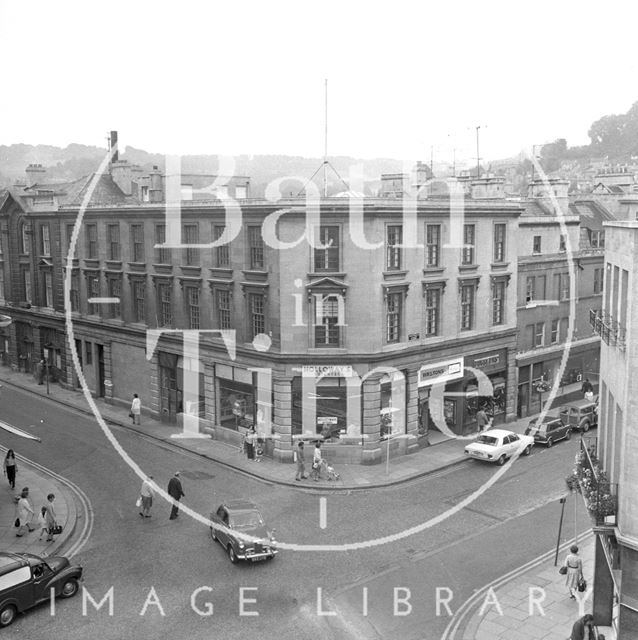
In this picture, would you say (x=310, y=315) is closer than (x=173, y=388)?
Yes

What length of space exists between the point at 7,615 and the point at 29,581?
0.98 m

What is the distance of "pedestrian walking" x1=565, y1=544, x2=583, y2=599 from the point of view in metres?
21.6

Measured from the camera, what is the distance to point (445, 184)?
4794 centimetres

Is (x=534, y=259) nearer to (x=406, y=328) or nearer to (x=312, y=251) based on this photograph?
(x=406, y=328)

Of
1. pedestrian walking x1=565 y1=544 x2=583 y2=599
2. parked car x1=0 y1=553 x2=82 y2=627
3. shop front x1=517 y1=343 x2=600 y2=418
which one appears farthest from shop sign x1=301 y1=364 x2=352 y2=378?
parked car x1=0 y1=553 x2=82 y2=627

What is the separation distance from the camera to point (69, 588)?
2219 centimetres

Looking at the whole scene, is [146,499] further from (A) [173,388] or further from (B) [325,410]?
(A) [173,388]

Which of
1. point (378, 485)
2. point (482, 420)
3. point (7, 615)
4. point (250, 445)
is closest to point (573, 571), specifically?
point (378, 485)

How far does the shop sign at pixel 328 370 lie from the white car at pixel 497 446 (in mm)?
6786

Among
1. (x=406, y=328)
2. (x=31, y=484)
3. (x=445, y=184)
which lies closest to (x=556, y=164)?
(x=445, y=184)

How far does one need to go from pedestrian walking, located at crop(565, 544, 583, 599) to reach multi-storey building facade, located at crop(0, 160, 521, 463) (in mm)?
14437

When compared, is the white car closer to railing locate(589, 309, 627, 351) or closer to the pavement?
the pavement

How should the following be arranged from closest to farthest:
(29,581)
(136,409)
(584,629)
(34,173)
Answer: (584,629) → (29,581) → (136,409) → (34,173)

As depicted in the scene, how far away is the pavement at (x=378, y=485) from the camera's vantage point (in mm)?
20484
